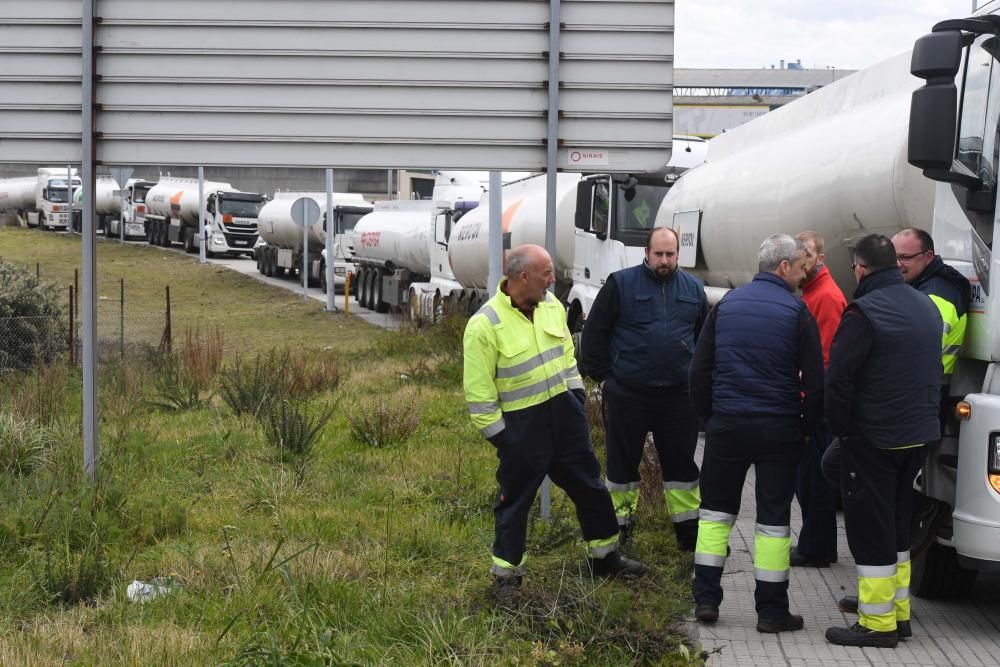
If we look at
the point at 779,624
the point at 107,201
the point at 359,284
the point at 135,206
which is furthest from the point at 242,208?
the point at 779,624

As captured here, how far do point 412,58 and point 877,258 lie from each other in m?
3.09

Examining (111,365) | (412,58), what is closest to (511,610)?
(412,58)

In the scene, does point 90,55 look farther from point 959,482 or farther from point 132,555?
point 959,482

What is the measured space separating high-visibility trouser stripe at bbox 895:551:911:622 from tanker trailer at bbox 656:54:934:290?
8.81 feet

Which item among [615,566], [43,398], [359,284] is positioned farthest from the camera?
[359,284]

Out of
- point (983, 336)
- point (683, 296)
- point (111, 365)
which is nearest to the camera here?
point (983, 336)

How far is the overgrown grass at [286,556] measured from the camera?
207 inches

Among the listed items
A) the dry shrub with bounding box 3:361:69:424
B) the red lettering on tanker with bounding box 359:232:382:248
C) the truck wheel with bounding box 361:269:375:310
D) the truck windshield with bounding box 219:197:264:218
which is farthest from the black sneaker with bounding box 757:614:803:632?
the truck windshield with bounding box 219:197:264:218

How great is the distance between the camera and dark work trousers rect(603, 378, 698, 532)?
7156mm

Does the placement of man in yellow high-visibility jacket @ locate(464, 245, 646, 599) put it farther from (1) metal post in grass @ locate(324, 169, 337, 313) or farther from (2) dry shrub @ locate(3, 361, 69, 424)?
(1) metal post in grass @ locate(324, 169, 337, 313)

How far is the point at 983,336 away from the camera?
20.0 feet

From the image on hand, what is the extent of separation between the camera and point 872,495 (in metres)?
5.87

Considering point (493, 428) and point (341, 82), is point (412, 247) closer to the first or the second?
point (341, 82)

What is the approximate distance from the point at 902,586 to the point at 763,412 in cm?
106
